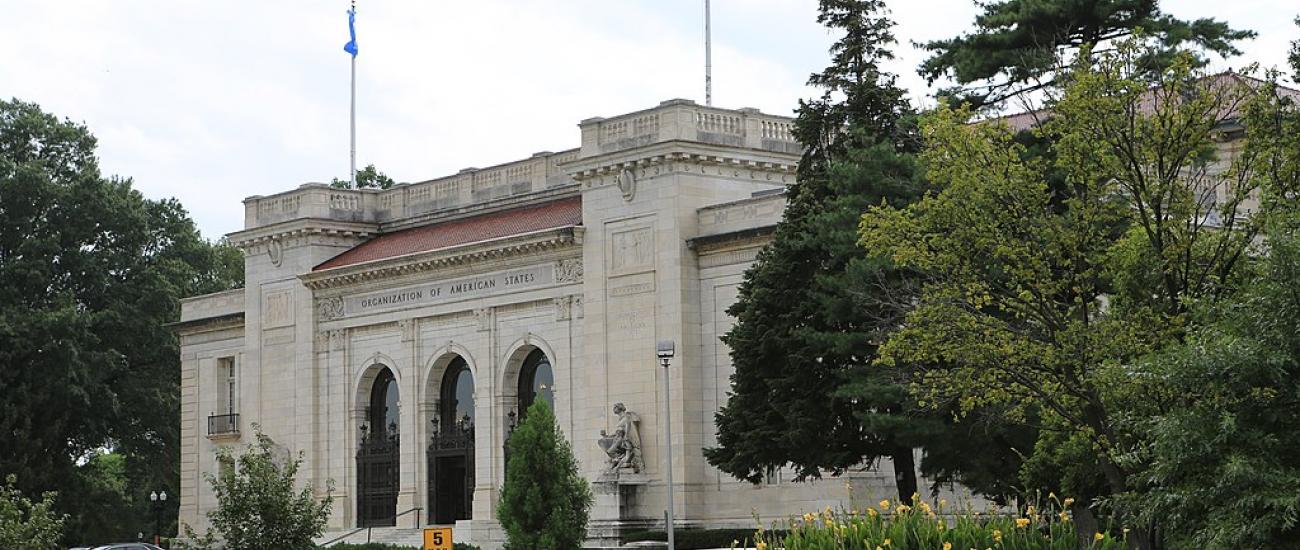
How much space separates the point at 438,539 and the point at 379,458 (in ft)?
71.4

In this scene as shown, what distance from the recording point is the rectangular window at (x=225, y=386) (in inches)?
2611

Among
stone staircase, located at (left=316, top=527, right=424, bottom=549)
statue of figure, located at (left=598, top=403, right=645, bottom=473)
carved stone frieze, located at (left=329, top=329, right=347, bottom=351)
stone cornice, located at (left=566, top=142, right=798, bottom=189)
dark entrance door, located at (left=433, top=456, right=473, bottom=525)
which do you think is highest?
stone cornice, located at (left=566, top=142, right=798, bottom=189)

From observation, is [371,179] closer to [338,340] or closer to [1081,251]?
[338,340]

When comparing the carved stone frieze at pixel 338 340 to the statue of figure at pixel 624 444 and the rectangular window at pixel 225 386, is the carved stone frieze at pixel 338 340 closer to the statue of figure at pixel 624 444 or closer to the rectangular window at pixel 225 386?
the rectangular window at pixel 225 386

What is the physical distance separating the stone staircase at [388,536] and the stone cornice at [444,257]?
724 centimetres

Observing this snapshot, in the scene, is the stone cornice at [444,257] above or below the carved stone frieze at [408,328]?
above

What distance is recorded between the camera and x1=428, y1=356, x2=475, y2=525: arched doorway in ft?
183

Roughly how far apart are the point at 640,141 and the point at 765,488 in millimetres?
9071

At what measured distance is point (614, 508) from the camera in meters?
47.8

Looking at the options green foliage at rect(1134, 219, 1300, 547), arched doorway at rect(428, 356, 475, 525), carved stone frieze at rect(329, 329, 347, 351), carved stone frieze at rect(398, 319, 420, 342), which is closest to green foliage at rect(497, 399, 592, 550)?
arched doorway at rect(428, 356, 475, 525)

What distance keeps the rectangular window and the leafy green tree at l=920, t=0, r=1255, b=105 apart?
3221cm

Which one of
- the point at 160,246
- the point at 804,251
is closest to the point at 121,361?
the point at 160,246

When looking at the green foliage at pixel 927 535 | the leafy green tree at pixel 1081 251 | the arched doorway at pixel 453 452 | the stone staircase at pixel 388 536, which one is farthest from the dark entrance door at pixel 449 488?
the green foliage at pixel 927 535

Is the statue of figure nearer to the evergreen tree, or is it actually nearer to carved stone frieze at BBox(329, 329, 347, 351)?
the evergreen tree
